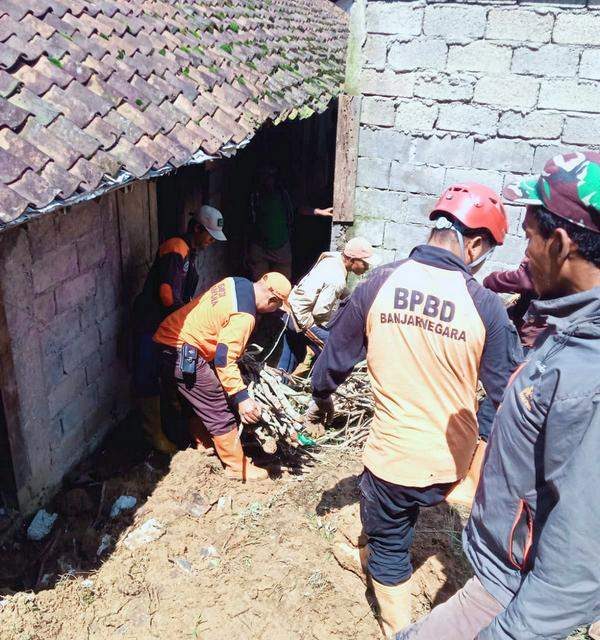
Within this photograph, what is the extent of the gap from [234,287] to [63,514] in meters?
2.04

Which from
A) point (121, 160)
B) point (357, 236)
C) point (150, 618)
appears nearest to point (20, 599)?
point (150, 618)

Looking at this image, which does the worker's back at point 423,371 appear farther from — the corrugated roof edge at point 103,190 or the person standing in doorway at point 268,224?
the person standing in doorway at point 268,224

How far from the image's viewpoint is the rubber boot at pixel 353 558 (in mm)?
3943

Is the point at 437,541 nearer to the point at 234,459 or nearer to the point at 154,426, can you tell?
the point at 234,459

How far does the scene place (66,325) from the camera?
4379 mm

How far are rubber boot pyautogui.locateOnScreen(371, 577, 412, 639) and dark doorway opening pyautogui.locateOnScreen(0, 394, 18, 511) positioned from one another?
241 cm

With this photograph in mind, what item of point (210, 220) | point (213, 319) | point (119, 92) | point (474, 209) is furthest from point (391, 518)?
point (210, 220)

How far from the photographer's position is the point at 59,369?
4.35 m

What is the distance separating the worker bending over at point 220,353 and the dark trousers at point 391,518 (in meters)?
1.67

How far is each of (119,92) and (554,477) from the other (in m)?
3.68

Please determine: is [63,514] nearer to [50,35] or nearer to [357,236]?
[50,35]

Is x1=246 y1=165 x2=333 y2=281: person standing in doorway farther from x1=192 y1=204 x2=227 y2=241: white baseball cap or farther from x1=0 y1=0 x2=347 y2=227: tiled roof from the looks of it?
x1=192 y1=204 x2=227 y2=241: white baseball cap

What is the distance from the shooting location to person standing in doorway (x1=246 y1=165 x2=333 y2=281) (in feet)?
26.6

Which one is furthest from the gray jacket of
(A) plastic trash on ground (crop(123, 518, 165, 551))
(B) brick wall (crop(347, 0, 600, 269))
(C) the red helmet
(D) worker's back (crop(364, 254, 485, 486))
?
(B) brick wall (crop(347, 0, 600, 269))
